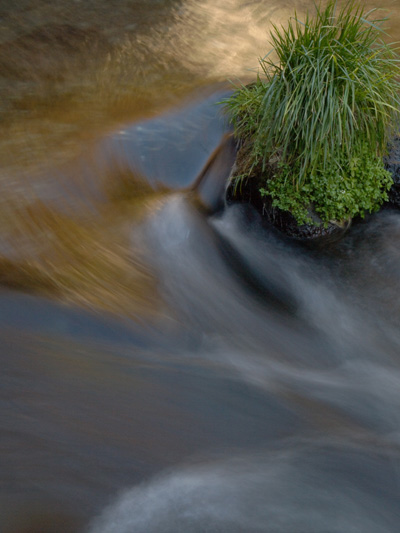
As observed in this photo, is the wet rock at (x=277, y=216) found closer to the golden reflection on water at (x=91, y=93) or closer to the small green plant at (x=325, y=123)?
the small green plant at (x=325, y=123)

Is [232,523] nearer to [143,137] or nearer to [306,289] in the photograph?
[306,289]

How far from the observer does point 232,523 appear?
2.46 m

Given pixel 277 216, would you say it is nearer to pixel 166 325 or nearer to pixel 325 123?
pixel 325 123

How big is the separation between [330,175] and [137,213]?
4.76 feet

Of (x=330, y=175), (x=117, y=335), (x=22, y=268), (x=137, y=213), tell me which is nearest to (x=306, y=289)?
(x=330, y=175)

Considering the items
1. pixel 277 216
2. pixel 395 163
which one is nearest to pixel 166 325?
pixel 277 216

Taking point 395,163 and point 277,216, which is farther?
point 395,163

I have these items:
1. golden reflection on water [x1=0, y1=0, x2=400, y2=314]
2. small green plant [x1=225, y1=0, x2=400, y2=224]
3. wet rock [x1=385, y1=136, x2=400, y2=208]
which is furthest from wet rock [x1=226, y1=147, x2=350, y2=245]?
golden reflection on water [x1=0, y1=0, x2=400, y2=314]

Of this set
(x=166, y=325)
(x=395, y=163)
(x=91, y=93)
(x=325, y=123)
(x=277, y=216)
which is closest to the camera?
(x=166, y=325)

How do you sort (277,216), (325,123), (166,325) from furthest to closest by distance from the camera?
(277,216) → (325,123) → (166,325)

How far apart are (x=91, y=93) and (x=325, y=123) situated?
2.22 meters

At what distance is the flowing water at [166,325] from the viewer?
255 cm

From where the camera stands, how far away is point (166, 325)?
350cm

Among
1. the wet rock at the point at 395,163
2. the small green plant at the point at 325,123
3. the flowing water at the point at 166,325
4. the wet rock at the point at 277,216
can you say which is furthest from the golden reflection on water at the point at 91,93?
the wet rock at the point at 395,163
